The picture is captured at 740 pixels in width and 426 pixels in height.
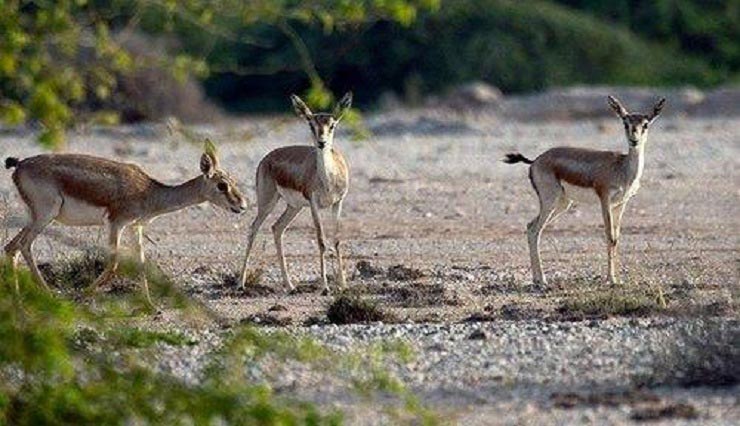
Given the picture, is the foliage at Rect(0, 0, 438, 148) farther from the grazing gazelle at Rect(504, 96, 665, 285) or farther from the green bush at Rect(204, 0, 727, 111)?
the green bush at Rect(204, 0, 727, 111)

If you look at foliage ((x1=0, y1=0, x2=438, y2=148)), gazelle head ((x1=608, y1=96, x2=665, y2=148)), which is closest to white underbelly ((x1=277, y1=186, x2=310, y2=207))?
gazelle head ((x1=608, y1=96, x2=665, y2=148))

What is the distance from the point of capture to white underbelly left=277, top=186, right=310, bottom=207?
642 inches

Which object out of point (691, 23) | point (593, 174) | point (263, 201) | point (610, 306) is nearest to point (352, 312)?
point (610, 306)

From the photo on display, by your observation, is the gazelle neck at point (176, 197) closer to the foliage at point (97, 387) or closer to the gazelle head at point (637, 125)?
A: the gazelle head at point (637, 125)

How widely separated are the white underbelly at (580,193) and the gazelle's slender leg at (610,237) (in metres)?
0.11

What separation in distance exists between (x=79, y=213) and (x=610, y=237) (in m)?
3.79

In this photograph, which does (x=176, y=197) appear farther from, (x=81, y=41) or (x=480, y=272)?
(x=81, y=41)

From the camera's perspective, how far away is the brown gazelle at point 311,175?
52.5 ft

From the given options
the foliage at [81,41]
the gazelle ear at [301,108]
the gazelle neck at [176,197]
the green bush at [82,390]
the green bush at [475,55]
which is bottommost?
the green bush at [82,390]

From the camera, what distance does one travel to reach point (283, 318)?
14.2 meters

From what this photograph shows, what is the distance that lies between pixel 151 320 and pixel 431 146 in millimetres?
16855

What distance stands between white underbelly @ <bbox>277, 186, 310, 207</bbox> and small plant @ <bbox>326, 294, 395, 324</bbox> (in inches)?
101

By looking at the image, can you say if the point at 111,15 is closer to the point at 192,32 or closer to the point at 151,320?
the point at 151,320

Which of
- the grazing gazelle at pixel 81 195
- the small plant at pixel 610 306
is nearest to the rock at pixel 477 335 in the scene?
the small plant at pixel 610 306
